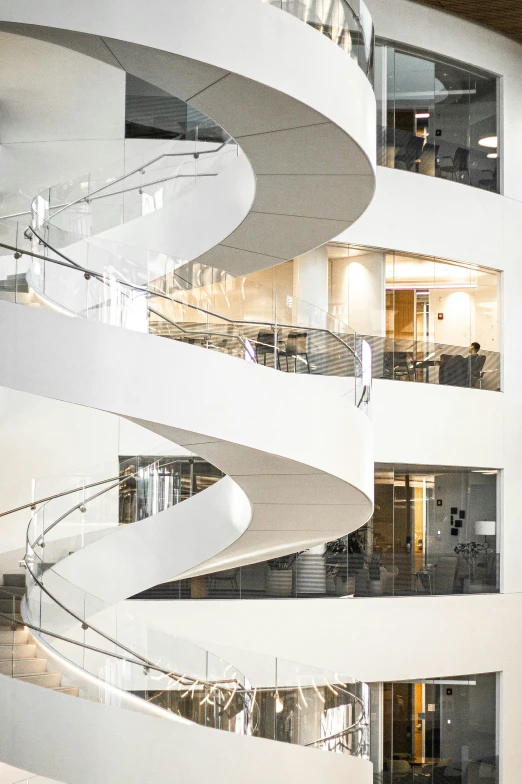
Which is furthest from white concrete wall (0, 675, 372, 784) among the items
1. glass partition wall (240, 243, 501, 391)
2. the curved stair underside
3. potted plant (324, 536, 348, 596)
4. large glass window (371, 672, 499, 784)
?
glass partition wall (240, 243, 501, 391)

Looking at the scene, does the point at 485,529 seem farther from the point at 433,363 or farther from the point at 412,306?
the point at 412,306

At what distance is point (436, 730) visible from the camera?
13.8 metres

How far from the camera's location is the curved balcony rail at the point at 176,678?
820cm

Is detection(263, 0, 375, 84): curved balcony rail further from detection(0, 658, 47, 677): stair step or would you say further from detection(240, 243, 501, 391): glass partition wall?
detection(240, 243, 501, 391): glass partition wall

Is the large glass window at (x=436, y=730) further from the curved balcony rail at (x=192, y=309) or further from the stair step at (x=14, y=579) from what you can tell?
the curved balcony rail at (x=192, y=309)

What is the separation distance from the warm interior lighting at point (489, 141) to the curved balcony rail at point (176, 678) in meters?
8.32

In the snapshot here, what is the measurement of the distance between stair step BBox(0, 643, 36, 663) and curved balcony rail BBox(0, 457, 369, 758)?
0.02m

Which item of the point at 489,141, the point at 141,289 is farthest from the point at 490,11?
the point at 141,289

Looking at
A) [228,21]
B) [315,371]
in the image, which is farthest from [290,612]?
[228,21]

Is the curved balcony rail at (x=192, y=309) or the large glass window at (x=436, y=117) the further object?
the large glass window at (x=436, y=117)

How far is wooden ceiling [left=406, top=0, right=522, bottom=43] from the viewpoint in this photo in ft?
46.3

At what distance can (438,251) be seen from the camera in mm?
14281

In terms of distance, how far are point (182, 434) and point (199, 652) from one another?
7.90 ft

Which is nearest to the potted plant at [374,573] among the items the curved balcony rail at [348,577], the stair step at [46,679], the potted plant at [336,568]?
the curved balcony rail at [348,577]
